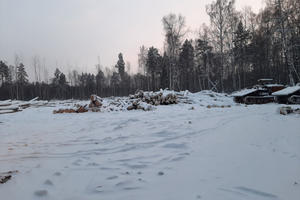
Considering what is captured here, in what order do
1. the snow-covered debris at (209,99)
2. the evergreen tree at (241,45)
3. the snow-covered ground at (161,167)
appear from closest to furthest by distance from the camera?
1. the snow-covered ground at (161,167)
2. the snow-covered debris at (209,99)
3. the evergreen tree at (241,45)

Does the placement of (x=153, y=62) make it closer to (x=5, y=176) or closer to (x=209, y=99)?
(x=209, y=99)

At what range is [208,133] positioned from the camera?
3.57 metres

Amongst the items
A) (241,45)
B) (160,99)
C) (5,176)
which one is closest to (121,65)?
(241,45)

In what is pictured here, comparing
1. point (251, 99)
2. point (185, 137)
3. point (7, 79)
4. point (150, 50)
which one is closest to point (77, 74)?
point (7, 79)

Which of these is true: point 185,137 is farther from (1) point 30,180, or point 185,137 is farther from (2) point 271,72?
(2) point 271,72

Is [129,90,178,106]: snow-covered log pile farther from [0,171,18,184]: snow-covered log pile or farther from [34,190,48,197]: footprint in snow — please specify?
[34,190,48,197]: footprint in snow

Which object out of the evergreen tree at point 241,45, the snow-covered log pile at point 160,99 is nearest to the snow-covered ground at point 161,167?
the snow-covered log pile at point 160,99

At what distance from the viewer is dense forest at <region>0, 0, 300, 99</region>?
16.5 m

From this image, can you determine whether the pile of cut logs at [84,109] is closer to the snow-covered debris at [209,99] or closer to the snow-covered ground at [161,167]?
the snow-covered ground at [161,167]

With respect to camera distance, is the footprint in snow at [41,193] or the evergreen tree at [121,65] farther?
the evergreen tree at [121,65]

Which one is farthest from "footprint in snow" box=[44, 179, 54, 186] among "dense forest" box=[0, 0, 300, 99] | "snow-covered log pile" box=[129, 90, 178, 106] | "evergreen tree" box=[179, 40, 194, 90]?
"evergreen tree" box=[179, 40, 194, 90]

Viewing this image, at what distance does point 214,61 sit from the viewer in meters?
30.2

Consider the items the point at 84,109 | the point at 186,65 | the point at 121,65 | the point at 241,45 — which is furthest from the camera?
the point at 121,65

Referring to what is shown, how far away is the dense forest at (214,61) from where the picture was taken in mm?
16469
